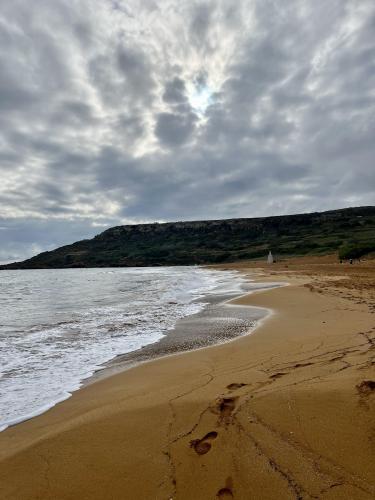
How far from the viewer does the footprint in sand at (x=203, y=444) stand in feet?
10.3

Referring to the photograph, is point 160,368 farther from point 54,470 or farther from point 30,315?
point 30,315

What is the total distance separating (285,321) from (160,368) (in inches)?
219

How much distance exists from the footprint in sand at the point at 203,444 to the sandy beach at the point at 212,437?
0.05ft

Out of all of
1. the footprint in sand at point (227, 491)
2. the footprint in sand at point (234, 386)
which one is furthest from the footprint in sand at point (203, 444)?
the footprint in sand at point (234, 386)

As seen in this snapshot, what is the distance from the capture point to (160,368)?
6.41 metres

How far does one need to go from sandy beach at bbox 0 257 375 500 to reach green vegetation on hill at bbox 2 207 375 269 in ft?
273

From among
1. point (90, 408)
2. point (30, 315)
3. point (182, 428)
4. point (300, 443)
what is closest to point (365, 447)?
point (300, 443)

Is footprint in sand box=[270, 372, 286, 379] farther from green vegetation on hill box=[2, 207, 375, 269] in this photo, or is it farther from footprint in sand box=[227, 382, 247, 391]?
green vegetation on hill box=[2, 207, 375, 269]

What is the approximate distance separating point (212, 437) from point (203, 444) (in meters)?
0.13

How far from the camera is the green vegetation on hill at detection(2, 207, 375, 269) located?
10838 cm

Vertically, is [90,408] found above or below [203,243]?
below

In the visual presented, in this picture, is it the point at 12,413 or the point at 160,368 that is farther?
the point at 160,368

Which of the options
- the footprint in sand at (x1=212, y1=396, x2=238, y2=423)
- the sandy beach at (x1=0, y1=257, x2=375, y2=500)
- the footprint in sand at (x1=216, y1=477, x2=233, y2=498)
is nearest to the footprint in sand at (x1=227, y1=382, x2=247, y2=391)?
the sandy beach at (x1=0, y1=257, x2=375, y2=500)

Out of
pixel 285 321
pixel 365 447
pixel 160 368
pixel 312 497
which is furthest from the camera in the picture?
pixel 285 321
